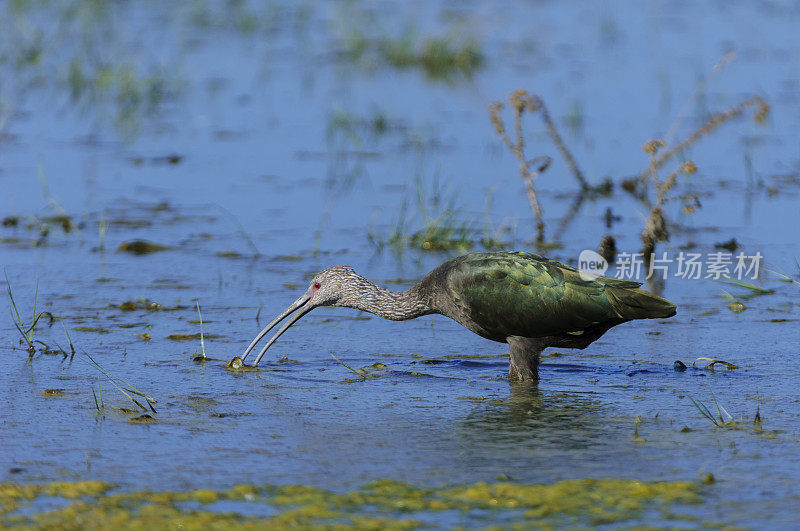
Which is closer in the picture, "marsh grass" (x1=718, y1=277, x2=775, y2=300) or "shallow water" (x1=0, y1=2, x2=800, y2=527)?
"shallow water" (x1=0, y1=2, x2=800, y2=527)

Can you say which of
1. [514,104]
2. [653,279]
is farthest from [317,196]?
[653,279]

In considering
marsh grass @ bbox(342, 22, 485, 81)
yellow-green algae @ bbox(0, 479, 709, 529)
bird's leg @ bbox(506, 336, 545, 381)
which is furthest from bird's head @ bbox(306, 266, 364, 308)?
marsh grass @ bbox(342, 22, 485, 81)

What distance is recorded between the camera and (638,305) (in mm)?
6492

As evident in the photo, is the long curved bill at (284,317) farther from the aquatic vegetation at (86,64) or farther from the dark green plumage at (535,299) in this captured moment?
the aquatic vegetation at (86,64)

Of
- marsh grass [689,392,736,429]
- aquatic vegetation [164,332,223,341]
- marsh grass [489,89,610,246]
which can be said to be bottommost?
aquatic vegetation [164,332,223,341]

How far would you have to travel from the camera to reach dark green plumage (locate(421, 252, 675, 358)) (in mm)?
6508

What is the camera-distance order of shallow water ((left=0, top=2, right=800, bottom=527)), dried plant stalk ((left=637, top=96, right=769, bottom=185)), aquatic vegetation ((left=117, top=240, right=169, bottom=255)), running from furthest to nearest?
1. aquatic vegetation ((left=117, top=240, right=169, bottom=255))
2. dried plant stalk ((left=637, top=96, right=769, bottom=185))
3. shallow water ((left=0, top=2, right=800, bottom=527))

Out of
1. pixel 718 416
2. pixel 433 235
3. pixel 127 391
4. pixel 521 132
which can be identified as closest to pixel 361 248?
pixel 433 235

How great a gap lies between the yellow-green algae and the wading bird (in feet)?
5.74

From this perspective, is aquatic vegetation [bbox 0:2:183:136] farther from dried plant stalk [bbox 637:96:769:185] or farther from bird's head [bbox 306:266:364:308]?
bird's head [bbox 306:266:364:308]

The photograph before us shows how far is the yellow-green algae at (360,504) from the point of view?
14.6 feet

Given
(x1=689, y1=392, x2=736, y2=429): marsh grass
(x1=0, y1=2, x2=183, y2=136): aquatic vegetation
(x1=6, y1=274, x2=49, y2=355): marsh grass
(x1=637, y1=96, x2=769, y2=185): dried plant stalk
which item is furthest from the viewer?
(x1=0, y1=2, x2=183, y2=136): aquatic vegetation

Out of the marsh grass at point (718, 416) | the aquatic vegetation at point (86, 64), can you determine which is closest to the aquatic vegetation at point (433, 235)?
the marsh grass at point (718, 416)

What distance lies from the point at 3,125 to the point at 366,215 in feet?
15.0
